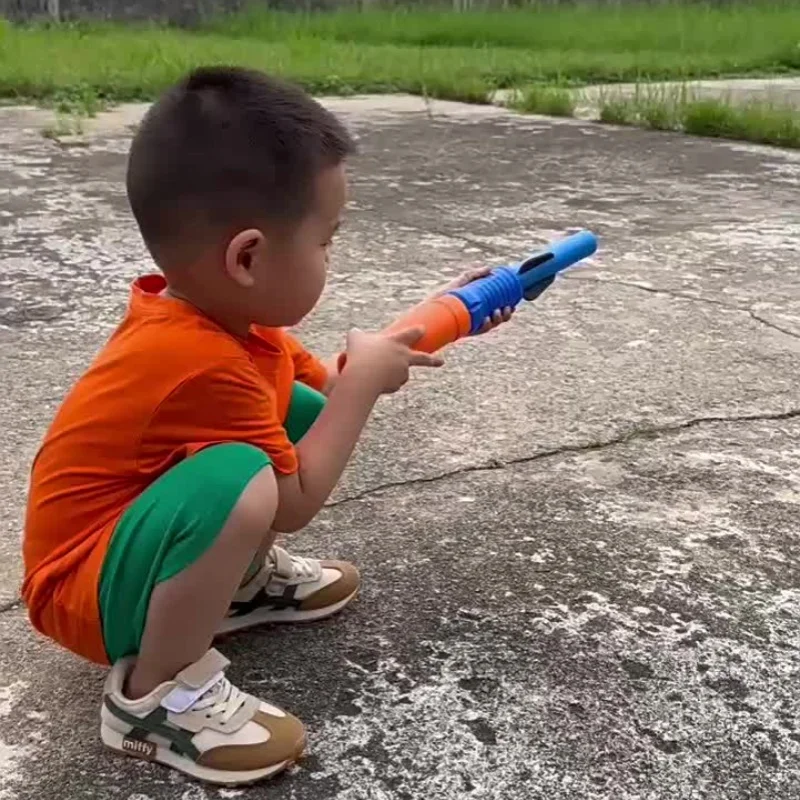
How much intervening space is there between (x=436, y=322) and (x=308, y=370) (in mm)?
186

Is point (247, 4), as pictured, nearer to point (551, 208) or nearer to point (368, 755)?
point (551, 208)

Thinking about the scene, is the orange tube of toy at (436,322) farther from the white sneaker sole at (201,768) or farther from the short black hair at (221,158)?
the white sneaker sole at (201,768)

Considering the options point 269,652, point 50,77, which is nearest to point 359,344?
point 269,652

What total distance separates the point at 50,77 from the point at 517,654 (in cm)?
454

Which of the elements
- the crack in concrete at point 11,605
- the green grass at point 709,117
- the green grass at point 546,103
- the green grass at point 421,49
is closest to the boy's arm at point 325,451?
the crack in concrete at point 11,605

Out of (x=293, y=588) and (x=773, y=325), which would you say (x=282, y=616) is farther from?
(x=773, y=325)

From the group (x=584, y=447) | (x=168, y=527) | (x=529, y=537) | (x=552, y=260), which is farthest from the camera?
(x=584, y=447)

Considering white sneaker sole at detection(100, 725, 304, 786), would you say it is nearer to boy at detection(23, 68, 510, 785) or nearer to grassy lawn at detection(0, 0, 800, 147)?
boy at detection(23, 68, 510, 785)

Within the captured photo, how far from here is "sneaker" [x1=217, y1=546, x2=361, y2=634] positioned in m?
1.37

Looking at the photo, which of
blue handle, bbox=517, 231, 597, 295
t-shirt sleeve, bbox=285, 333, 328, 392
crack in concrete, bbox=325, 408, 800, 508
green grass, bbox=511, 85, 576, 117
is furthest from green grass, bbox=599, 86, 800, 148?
t-shirt sleeve, bbox=285, 333, 328, 392

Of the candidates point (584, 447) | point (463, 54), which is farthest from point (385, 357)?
point (463, 54)

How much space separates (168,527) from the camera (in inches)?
43.0

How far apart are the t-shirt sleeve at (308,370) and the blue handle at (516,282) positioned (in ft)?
0.59

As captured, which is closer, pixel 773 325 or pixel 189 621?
pixel 189 621
